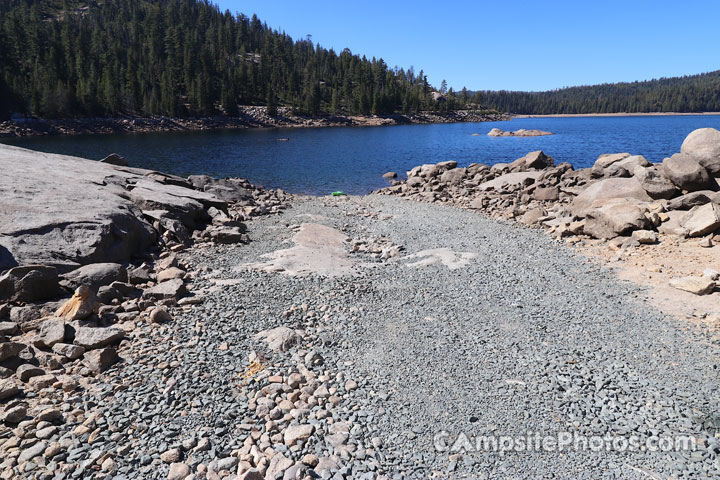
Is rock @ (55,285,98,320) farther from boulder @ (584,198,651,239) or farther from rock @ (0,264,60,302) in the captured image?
boulder @ (584,198,651,239)

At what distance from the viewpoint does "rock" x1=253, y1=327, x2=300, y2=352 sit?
361 inches

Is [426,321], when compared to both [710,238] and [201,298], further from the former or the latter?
[710,238]

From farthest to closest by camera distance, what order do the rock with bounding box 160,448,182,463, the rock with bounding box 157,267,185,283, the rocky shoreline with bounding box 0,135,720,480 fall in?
the rock with bounding box 157,267,185,283 < the rocky shoreline with bounding box 0,135,720,480 < the rock with bounding box 160,448,182,463

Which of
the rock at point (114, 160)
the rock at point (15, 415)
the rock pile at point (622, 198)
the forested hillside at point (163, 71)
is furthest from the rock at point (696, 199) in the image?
the forested hillside at point (163, 71)

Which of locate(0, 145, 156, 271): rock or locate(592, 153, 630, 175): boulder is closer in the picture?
locate(0, 145, 156, 271): rock

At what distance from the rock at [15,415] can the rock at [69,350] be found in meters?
1.69

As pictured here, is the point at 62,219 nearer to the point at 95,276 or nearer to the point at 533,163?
the point at 95,276

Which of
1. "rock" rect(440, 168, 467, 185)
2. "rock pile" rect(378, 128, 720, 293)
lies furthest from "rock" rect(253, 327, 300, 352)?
"rock" rect(440, 168, 467, 185)

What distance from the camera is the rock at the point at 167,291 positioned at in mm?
11344

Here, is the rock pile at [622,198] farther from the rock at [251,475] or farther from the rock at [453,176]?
the rock at [251,475]

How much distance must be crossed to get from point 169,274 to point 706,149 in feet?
75.5

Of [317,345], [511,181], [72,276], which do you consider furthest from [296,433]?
[511,181]

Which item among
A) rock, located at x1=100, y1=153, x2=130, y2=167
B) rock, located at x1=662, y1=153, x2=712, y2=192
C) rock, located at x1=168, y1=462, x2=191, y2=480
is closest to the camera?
rock, located at x1=168, y1=462, x2=191, y2=480

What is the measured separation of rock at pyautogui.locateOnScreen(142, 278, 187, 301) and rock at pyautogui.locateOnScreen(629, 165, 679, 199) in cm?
1971
